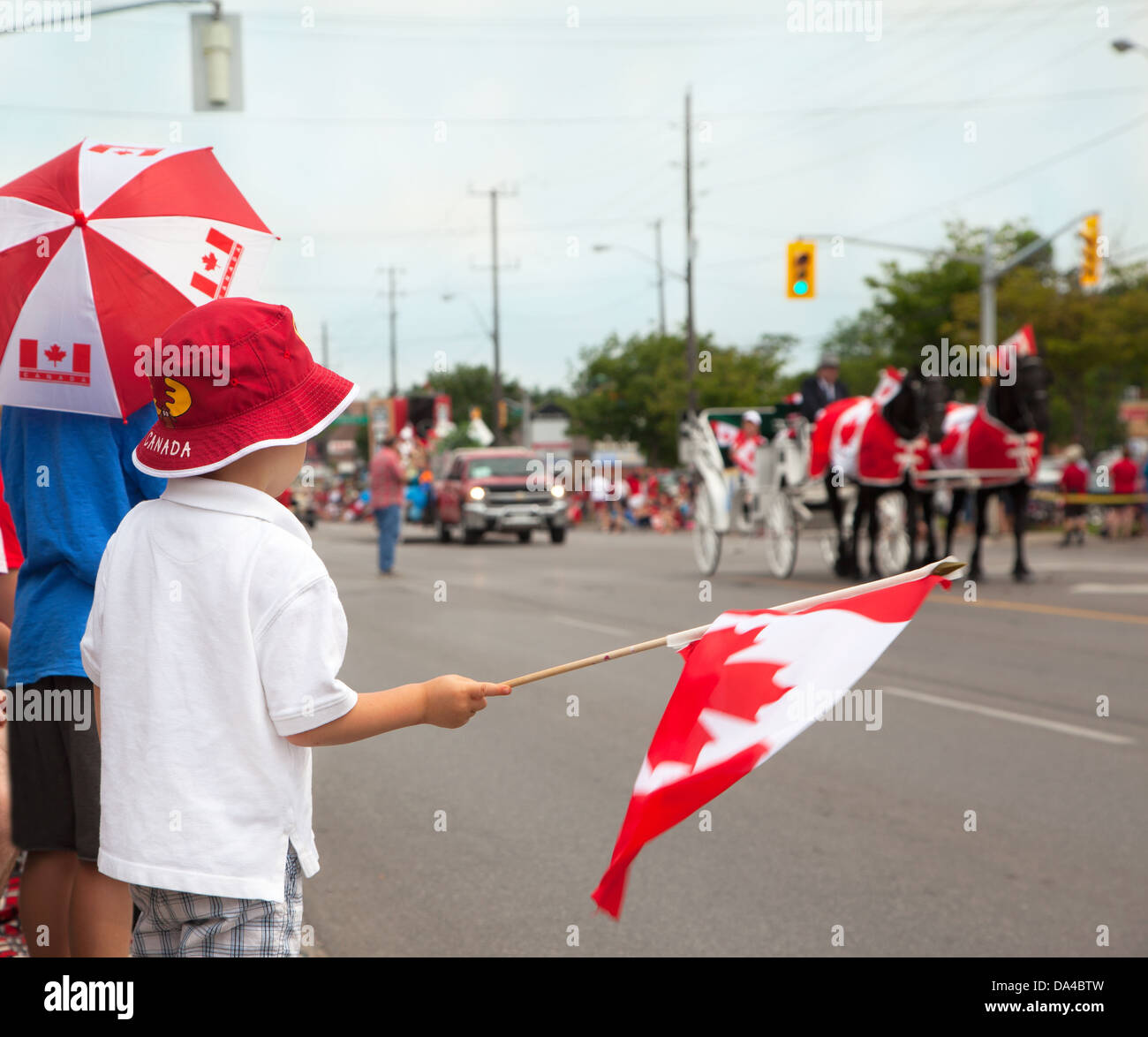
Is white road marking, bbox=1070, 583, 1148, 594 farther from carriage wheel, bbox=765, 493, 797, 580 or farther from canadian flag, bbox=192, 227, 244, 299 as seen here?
canadian flag, bbox=192, 227, 244, 299

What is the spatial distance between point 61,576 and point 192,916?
3.36 ft

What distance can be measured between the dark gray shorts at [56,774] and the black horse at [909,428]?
13873 millimetres

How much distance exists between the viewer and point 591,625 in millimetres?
12984

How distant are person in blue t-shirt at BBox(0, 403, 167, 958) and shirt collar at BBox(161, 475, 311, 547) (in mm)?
753

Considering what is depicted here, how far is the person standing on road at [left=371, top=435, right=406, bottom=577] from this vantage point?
61.0 feet

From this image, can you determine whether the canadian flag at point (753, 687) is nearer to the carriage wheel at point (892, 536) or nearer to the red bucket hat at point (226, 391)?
the red bucket hat at point (226, 391)

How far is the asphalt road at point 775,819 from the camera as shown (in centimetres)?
451

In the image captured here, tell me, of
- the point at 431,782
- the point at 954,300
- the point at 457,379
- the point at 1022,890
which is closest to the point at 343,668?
the point at 431,782

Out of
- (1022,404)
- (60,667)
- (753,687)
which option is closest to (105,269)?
(60,667)

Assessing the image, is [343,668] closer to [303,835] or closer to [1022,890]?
[1022,890]

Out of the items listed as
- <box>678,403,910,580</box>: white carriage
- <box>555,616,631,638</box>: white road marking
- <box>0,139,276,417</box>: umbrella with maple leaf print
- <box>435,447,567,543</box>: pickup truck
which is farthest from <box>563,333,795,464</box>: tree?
<box>0,139,276,417</box>: umbrella with maple leaf print

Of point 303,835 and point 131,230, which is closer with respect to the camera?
point 303,835

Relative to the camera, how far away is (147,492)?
308cm

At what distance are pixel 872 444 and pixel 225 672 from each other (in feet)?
47.8
